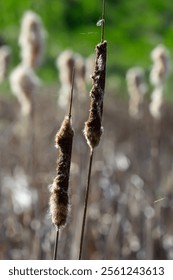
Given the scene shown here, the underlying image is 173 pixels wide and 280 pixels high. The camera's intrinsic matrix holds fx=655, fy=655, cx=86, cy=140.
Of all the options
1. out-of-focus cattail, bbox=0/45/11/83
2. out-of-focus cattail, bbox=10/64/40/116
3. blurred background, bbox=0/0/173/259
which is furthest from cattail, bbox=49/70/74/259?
out-of-focus cattail, bbox=0/45/11/83

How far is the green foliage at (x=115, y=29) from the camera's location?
25.9ft

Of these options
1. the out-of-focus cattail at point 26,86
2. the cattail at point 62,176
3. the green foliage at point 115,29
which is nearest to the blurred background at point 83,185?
the out-of-focus cattail at point 26,86

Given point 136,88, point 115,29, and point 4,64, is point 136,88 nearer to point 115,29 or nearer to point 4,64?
point 4,64

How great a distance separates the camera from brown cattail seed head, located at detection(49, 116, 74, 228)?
0.90m

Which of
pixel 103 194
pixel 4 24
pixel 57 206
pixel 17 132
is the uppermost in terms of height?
pixel 4 24

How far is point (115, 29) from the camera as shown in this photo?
8469mm

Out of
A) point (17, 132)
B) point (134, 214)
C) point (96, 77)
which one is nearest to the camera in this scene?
point (96, 77)

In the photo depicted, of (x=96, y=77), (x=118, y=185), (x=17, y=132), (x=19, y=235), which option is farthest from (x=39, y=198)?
(x=96, y=77)

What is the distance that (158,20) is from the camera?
8156 mm

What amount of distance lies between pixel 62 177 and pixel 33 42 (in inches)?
48.6

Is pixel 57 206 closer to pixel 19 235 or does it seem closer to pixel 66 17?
pixel 19 235

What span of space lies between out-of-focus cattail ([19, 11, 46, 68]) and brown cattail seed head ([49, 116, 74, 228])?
1.17 m

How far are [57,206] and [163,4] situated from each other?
7.38 meters

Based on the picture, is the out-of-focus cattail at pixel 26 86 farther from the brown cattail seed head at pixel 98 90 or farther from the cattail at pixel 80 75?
the brown cattail seed head at pixel 98 90
